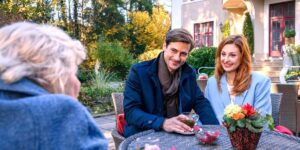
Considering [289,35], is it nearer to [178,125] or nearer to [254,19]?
[254,19]

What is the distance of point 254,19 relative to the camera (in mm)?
15922

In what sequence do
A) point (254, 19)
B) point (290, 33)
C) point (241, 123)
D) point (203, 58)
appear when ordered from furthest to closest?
point (254, 19) → point (203, 58) → point (290, 33) → point (241, 123)

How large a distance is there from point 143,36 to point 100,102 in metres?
15.9

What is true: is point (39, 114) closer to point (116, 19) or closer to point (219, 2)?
point (219, 2)

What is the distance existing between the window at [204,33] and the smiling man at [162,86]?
1645 centimetres

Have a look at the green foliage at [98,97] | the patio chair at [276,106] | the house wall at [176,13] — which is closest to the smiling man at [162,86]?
the patio chair at [276,106]

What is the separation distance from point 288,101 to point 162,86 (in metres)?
2.38

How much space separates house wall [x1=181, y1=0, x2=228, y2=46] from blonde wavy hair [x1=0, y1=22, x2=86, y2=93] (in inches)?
680

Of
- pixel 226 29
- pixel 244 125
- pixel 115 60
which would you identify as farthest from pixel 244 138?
pixel 226 29

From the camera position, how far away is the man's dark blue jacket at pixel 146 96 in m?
2.43

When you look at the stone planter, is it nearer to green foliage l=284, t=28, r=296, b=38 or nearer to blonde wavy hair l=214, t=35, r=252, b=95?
blonde wavy hair l=214, t=35, r=252, b=95

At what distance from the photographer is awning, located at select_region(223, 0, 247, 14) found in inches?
640

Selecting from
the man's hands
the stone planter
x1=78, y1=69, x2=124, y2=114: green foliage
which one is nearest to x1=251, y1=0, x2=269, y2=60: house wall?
x1=78, y1=69, x2=124, y2=114: green foliage

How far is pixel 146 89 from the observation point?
2.52 meters
